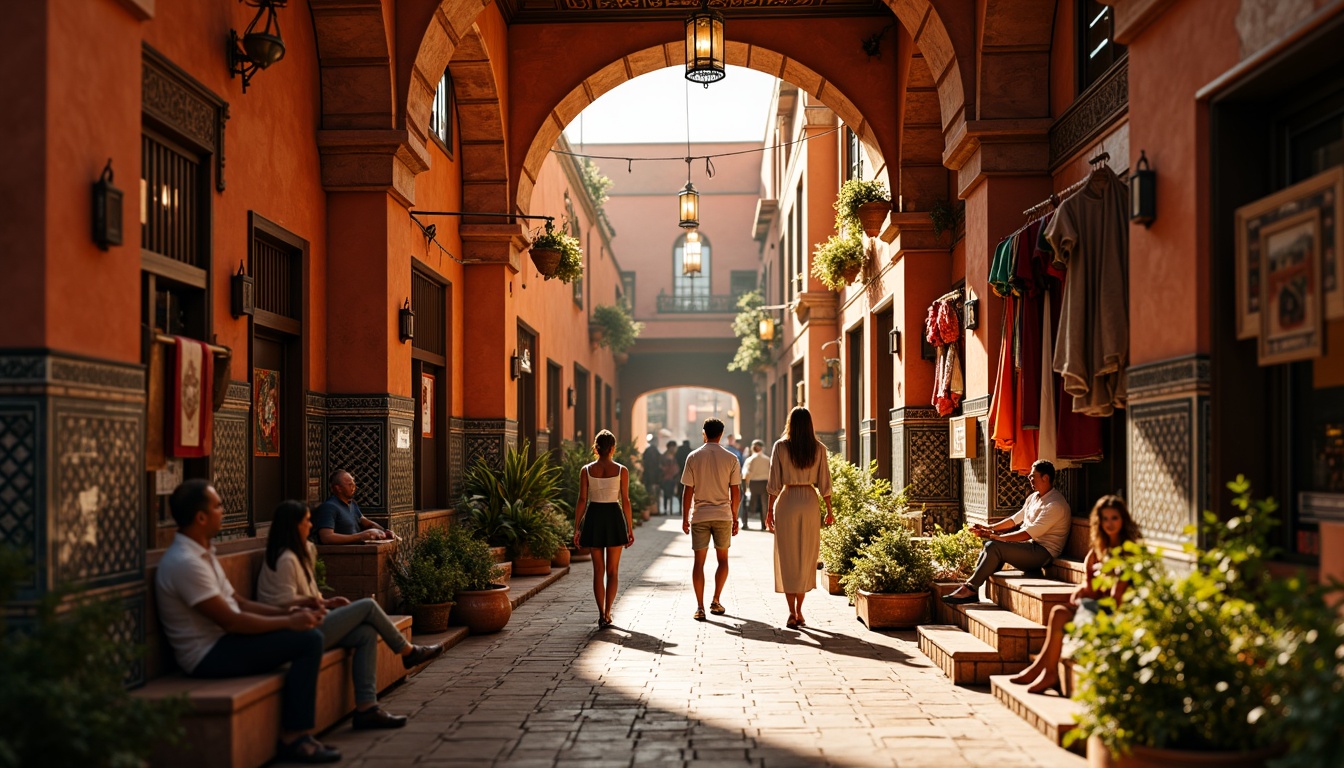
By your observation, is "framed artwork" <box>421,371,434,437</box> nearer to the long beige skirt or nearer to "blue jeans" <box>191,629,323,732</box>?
the long beige skirt

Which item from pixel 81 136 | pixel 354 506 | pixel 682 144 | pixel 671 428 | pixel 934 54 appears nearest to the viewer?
pixel 81 136

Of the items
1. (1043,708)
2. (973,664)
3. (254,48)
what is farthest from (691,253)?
(1043,708)

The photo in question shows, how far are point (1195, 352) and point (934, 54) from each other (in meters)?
5.27

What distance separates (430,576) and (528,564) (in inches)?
162

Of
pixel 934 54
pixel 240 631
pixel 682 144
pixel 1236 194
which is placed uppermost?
pixel 682 144

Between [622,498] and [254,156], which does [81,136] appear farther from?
[622,498]

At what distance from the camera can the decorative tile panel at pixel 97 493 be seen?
4.65 meters

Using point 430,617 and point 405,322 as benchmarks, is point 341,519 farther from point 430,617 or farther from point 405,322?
point 405,322

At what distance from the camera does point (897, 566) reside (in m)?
9.23

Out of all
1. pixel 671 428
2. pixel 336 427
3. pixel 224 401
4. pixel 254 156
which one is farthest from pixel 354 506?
pixel 671 428

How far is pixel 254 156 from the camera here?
771 centimetres

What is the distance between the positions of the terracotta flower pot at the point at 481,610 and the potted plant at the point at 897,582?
9.16 feet

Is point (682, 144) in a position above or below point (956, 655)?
above

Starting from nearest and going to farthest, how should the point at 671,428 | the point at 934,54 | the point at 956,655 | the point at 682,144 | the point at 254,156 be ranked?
the point at 956,655, the point at 254,156, the point at 934,54, the point at 682,144, the point at 671,428
